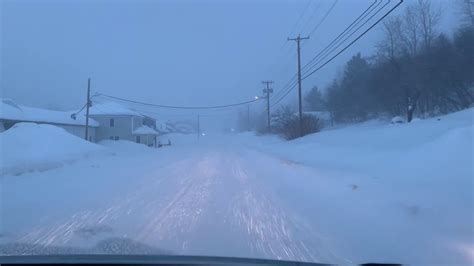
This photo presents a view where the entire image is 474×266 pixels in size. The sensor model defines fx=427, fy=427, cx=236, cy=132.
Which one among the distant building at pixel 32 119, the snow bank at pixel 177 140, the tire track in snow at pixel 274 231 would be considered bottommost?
the tire track in snow at pixel 274 231

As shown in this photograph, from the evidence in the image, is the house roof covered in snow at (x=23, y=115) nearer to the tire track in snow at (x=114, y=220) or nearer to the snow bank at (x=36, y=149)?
the snow bank at (x=36, y=149)

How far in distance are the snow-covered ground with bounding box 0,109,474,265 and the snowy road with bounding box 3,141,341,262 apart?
2cm

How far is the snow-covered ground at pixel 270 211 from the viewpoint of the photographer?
617 centimetres

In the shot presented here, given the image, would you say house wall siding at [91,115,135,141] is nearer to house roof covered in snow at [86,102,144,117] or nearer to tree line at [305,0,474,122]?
house roof covered in snow at [86,102,144,117]

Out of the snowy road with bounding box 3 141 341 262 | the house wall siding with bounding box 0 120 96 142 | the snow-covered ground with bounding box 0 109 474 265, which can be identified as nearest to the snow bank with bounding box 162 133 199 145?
the house wall siding with bounding box 0 120 96 142

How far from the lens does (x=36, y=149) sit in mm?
22281

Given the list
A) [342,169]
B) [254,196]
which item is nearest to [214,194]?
[254,196]

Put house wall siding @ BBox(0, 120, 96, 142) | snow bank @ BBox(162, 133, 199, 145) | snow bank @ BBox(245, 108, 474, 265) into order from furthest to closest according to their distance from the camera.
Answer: snow bank @ BBox(162, 133, 199, 145)
house wall siding @ BBox(0, 120, 96, 142)
snow bank @ BBox(245, 108, 474, 265)

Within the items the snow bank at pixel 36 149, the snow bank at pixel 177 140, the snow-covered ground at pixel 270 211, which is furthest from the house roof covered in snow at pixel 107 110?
the snow-covered ground at pixel 270 211

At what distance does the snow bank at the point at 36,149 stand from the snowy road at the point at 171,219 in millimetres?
5094

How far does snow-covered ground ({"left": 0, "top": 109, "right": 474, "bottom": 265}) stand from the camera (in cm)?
617

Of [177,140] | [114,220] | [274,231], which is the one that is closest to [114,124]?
[177,140]

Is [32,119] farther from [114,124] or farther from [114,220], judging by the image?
[114,220]

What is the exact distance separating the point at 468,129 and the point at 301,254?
35.4 ft
